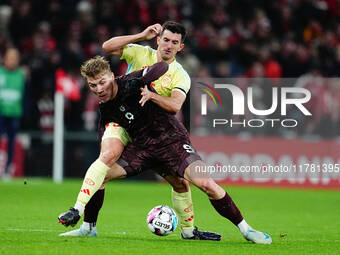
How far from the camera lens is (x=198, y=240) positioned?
8.23m

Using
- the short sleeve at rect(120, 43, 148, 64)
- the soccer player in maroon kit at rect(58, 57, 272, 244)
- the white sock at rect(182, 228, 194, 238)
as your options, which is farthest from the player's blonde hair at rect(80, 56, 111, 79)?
the white sock at rect(182, 228, 194, 238)

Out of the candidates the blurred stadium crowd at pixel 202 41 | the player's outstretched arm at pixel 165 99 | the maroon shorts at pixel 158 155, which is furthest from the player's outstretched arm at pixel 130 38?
the blurred stadium crowd at pixel 202 41

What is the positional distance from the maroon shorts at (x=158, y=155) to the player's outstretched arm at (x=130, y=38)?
108cm

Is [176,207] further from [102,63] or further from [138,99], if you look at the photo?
[102,63]

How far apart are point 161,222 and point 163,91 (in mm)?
1320

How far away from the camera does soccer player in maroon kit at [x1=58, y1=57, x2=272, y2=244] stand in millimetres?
7707

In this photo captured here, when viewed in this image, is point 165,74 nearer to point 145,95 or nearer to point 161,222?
point 145,95

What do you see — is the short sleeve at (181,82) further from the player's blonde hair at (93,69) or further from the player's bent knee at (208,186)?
the player's bent knee at (208,186)

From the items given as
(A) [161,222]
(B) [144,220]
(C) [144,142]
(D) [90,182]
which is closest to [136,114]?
(C) [144,142]

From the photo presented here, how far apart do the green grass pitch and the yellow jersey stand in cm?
150

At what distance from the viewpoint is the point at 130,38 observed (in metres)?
8.45

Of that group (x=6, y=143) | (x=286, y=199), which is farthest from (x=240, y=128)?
(x=6, y=143)

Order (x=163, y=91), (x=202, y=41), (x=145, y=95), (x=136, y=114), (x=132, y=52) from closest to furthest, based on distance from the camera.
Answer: (x=145, y=95), (x=136, y=114), (x=163, y=91), (x=132, y=52), (x=202, y=41)

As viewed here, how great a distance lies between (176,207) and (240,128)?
318 inches
